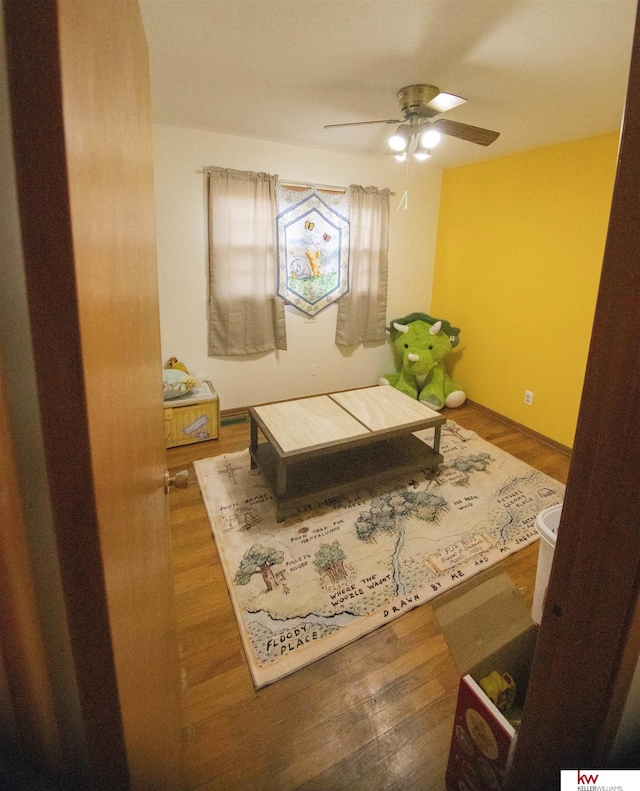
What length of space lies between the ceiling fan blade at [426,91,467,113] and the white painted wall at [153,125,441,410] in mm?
1642

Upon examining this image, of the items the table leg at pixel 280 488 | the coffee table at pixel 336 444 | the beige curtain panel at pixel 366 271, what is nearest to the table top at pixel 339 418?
the coffee table at pixel 336 444

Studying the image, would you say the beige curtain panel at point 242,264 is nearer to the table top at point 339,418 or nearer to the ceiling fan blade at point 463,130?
the table top at point 339,418

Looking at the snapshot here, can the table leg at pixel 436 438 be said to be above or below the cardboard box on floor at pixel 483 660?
above

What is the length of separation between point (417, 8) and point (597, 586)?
6.27 ft

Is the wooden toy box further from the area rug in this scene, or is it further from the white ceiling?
the white ceiling

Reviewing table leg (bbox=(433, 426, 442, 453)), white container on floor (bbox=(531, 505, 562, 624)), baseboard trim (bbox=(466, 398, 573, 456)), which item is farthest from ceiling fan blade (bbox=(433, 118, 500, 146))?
baseboard trim (bbox=(466, 398, 573, 456))

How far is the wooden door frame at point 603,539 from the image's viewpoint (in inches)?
18.4

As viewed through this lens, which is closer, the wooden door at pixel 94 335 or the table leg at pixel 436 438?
the wooden door at pixel 94 335

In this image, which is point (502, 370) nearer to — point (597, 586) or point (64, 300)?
point (597, 586)

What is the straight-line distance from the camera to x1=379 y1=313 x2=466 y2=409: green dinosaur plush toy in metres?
3.68

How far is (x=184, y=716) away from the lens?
4.16ft

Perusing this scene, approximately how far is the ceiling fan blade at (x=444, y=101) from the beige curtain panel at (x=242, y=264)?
5.32 ft

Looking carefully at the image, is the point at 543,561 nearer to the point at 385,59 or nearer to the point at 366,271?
the point at 385,59

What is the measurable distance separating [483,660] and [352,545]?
0.98 m
